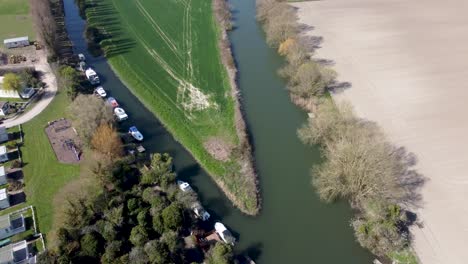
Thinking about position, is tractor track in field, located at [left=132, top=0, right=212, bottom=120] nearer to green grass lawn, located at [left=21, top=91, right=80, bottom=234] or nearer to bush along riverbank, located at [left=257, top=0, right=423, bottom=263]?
bush along riverbank, located at [left=257, top=0, right=423, bottom=263]

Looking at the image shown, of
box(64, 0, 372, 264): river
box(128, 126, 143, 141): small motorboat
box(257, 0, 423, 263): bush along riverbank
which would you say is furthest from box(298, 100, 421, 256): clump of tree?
box(128, 126, 143, 141): small motorboat

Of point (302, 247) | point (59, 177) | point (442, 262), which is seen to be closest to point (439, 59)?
point (442, 262)

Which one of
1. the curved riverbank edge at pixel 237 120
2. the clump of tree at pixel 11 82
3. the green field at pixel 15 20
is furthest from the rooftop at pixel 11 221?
the green field at pixel 15 20

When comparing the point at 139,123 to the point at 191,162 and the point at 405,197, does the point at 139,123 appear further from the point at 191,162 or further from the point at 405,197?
the point at 405,197

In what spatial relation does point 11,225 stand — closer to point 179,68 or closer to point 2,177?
point 2,177

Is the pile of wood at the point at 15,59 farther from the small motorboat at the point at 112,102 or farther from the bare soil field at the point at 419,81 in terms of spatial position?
the bare soil field at the point at 419,81

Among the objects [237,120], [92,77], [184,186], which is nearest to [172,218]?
[184,186]
